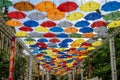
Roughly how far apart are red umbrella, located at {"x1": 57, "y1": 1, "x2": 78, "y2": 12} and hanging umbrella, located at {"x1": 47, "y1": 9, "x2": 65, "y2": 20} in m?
0.52

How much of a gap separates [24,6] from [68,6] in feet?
5.75

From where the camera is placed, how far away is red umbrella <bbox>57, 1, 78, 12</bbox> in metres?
10.2

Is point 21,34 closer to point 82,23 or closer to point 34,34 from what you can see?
point 34,34

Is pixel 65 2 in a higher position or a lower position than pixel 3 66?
higher

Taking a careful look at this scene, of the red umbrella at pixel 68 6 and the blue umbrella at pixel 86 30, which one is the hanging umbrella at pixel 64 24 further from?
the red umbrella at pixel 68 6

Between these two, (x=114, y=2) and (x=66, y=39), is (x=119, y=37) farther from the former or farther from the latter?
(x=114, y=2)

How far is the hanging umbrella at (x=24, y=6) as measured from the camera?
10.3m

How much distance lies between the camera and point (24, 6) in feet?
34.2

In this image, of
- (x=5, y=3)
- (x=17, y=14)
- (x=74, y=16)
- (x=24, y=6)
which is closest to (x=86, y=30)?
(x=74, y=16)

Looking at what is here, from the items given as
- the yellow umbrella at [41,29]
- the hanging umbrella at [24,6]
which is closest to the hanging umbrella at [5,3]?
the hanging umbrella at [24,6]

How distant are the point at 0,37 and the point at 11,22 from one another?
26.5 m

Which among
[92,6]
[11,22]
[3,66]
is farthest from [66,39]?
[3,66]

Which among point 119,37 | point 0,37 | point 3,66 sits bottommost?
point 3,66

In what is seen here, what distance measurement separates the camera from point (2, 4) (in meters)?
10.5
